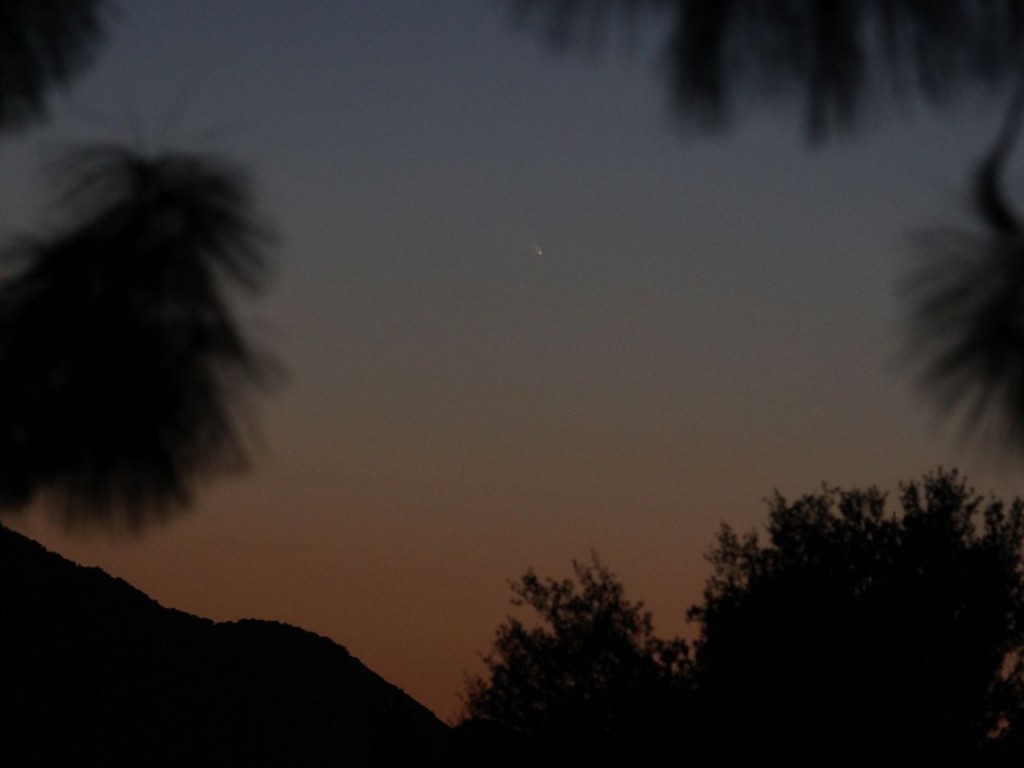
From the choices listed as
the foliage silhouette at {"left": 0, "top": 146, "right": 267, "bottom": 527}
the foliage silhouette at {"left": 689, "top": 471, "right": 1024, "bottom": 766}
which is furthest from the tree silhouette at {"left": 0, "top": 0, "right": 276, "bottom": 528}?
the foliage silhouette at {"left": 689, "top": 471, "right": 1024, "bottom": 766}

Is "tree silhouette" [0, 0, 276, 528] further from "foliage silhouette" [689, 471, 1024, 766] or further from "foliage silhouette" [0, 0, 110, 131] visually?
"foliage silhouette" [689, 471, 1024, 766]

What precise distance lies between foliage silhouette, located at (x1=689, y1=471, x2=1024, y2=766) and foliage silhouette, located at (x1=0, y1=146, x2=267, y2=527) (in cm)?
1002

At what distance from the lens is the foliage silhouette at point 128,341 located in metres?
3.59

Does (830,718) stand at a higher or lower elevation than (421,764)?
higher

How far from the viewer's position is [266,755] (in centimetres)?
3519

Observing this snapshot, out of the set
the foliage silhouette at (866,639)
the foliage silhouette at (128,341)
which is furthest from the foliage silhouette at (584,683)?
the foliage silhouette at (128,341)

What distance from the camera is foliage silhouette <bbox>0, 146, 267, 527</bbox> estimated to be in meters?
3.59

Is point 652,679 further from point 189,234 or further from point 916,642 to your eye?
point 189,234

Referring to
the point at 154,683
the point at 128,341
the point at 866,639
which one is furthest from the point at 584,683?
the point at 154,683

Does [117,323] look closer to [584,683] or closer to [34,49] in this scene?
[34,49]

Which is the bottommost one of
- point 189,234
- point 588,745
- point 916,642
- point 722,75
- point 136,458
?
point 136,458

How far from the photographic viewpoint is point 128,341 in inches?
147

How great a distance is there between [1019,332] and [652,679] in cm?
1123

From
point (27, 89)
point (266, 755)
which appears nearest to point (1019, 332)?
point (27, 89)
